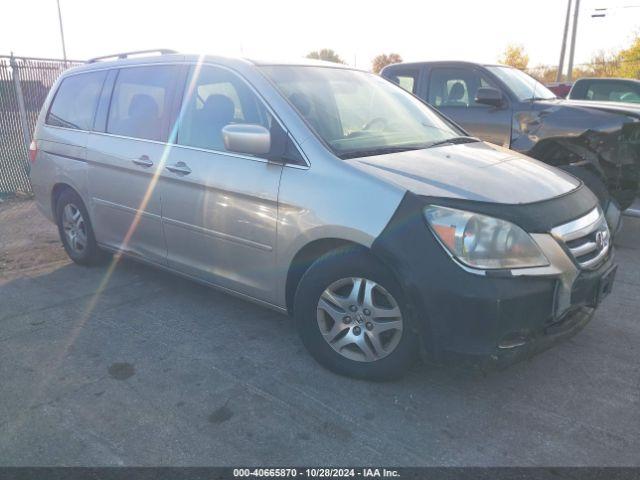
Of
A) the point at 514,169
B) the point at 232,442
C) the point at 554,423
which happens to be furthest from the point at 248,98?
the point at 554,423

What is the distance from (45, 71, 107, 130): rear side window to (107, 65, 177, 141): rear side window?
1.05ft

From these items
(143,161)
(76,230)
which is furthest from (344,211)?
(76,230)

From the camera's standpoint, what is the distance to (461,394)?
9.78 ft

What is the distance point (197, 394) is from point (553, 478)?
5.90 ft

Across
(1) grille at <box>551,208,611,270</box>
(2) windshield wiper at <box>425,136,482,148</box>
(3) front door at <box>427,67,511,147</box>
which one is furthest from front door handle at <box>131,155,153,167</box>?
(3) front door at <box>427,67,511,147</box>

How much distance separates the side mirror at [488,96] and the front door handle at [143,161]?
3910 mm

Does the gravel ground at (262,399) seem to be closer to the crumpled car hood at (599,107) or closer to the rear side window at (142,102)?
the rear side window at (142,102)

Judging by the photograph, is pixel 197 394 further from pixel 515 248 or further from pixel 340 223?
pixel 515 248

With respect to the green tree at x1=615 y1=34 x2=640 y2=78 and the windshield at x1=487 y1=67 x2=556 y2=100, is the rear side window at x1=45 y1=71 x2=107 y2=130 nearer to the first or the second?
the windshield at x1=487 y1=67 x2=556 y2=100

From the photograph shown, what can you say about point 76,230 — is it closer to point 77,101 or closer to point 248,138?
point 77,101

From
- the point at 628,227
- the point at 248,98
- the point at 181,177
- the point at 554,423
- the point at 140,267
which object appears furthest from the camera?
the point at 628,227

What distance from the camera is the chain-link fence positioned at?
8203 mm

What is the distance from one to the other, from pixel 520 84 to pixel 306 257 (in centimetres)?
474

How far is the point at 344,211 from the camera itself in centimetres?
291
